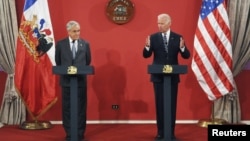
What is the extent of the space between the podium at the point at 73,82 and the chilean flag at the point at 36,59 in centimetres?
115

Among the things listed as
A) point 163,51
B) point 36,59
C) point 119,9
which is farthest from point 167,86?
point 36,59

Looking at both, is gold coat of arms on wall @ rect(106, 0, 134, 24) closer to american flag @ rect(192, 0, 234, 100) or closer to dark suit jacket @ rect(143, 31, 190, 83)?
american flag @ rect(192, 0, 234, 100)

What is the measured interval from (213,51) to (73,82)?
2.14 metres

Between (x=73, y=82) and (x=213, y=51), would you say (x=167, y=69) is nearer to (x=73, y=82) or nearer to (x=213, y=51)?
(x=73, y=82)

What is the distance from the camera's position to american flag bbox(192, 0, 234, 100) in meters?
5.73

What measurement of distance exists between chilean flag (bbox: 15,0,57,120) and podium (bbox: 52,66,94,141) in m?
1.15

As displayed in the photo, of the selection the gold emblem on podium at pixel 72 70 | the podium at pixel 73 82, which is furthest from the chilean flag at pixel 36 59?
the gold emblem on podium at pixel 72 70

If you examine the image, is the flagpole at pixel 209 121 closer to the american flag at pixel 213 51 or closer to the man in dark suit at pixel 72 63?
the american flag at pixel 213 51

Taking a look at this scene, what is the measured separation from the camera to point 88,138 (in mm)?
5133

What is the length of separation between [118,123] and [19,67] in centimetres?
166

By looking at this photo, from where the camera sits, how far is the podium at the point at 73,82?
445cm

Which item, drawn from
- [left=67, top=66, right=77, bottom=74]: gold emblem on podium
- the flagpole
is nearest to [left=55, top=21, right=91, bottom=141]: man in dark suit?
[left=67, top=66, right=77, bottom=74]: gold emblem on podium

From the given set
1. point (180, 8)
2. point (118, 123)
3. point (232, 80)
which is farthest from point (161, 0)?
point (118, 123)

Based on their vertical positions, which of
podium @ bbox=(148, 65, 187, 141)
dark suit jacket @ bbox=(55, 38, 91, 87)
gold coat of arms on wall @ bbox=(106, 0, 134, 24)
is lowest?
podium @ bbox=(148, 65, 187, 141)
